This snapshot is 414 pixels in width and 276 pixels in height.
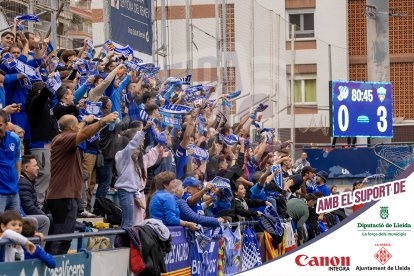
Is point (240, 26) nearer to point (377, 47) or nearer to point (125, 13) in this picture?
point (377, 47)

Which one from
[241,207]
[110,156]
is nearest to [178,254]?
[110,156]

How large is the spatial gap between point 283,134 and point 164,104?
14051 mm

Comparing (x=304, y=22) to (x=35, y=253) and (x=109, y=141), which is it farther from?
(x=35, y=253)

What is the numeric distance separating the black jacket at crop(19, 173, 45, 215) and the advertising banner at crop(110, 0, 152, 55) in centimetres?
598

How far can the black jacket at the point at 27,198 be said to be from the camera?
12.9 metres

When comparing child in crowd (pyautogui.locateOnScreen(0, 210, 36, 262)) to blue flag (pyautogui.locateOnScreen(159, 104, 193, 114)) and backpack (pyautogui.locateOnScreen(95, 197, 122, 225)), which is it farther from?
blue flag (pyautogui.locateOnScreen(159, 104, 193, 114))

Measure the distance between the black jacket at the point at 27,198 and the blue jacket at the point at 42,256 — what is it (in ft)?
5.88

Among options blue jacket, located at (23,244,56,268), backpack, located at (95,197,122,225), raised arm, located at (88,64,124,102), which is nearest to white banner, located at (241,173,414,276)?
backpack, located at (95,197,122,225)

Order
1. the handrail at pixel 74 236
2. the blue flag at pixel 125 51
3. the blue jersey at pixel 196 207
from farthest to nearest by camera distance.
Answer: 1. the blue flag at pixel 125 51
2. the blue jersey at pixel 196 207
3. the handrail at pixel 74 236

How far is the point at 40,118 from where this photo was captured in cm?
1515

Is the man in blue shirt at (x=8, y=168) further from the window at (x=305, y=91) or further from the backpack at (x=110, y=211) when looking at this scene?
the window at (x=305, y=91)

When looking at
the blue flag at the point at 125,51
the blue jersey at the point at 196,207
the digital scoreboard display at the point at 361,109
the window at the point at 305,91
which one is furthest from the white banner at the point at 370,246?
the window at the point at 305,91

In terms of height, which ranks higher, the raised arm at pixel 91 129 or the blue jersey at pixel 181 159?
the raised arm at pixel 91 129

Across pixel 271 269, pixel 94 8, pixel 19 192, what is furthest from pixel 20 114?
pixel 94 8
